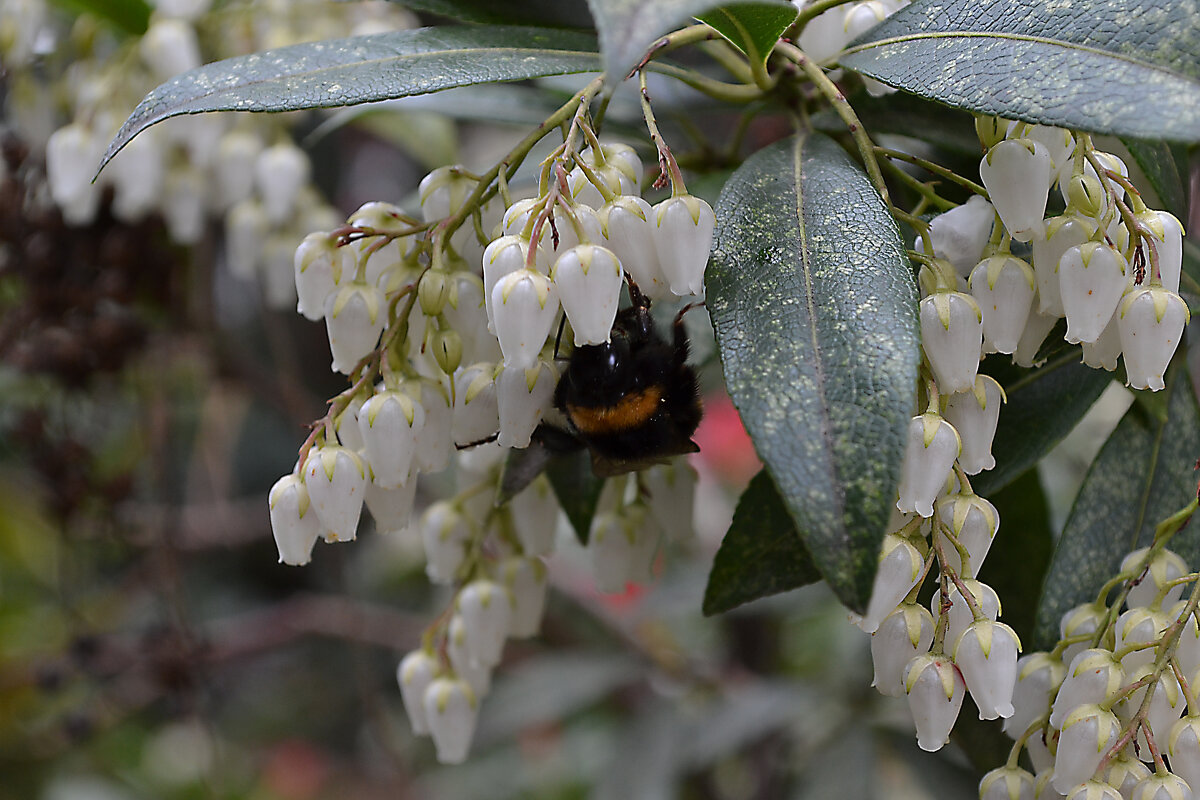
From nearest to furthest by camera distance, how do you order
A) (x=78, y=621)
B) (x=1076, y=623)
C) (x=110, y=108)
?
1. (x=1076, y=623)
2. (x=110, y=108)
3. (x=78, y=621)

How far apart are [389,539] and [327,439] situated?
1676 millimetres

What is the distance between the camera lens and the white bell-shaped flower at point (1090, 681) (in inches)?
21.7

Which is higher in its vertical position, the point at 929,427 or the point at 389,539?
the point at 929,427

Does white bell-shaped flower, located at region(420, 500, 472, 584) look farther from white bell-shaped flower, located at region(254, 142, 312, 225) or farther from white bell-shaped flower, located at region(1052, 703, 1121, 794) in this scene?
white bell-shaped flower, located at region(254, 142, 312, 225)

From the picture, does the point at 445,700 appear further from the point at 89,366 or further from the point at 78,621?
the point at 78,621

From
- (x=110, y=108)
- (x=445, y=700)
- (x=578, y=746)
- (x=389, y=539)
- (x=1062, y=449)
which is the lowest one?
(x=578, y=746)

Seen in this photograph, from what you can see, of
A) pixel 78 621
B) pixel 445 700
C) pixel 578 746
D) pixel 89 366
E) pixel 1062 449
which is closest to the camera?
pixel 445 700

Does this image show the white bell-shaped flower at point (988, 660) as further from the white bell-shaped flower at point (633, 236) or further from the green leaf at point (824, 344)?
the white bell-shaped flower at point (633, 236)

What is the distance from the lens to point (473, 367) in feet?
2.08

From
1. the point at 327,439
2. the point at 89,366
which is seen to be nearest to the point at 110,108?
the point at 89,366

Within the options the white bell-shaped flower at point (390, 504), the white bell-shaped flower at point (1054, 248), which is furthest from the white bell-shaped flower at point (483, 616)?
the white bell-shaped flower at point (1054, 248)

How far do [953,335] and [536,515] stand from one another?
360 millimetres

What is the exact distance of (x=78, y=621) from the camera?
156 cm

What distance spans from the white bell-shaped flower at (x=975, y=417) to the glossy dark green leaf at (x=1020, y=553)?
263mm
